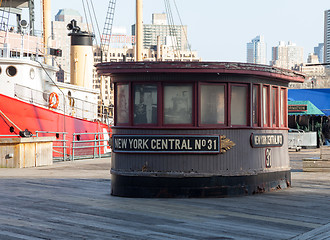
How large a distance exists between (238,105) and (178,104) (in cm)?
132

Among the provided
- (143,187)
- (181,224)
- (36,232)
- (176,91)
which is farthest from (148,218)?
(176,91)

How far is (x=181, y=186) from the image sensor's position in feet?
40.6

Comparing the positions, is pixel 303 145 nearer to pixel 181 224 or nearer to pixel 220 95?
pixel 220 95

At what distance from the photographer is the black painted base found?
12.4 meters

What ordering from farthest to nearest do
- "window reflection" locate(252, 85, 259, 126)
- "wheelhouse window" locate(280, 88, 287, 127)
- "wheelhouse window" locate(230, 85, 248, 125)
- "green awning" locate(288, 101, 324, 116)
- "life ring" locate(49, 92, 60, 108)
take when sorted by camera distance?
"green awning" locate(288, 101, 324, 116)
"life ring" locate(49, 92, 60, 108)
"wheelhouse window" locate(280, 88, 287, 127)
"window reflection" locate(252, 85, 259, 126)
"wheelhouse window" locate(230, 85, 248, 125)

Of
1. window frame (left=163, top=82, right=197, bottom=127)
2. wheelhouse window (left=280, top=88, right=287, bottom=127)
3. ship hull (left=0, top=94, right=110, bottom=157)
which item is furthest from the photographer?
ship hull (left=0, top=94, right=110, bottom=157)

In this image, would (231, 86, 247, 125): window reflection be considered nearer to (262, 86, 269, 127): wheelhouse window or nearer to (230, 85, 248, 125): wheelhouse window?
(230, 85, 248, 125): wheelhouse window

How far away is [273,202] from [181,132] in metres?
2.25

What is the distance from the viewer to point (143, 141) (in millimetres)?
12547

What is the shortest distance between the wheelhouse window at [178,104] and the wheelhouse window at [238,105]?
93 centimetres

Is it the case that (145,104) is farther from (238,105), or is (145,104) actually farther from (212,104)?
(238,105)

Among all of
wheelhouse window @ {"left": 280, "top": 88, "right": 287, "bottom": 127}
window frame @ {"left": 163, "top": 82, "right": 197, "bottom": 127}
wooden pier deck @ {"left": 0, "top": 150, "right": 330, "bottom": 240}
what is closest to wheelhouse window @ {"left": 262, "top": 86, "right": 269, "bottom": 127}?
wheelhouse window @ {"left": 280, "top": 88, "right": 287, "bottom": 127}

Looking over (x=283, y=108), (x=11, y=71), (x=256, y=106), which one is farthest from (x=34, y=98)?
(x=256, y=106)

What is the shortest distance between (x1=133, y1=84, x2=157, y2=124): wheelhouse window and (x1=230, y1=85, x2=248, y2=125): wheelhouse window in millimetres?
1609
